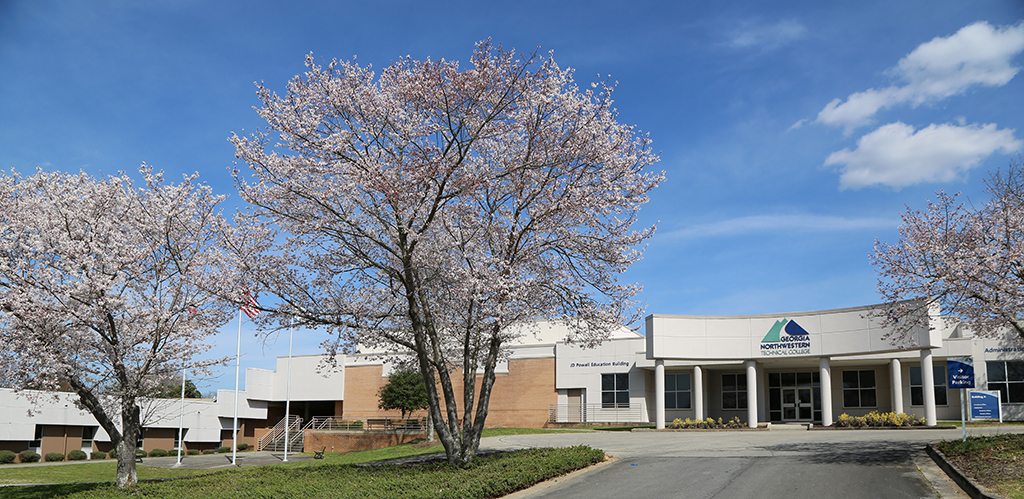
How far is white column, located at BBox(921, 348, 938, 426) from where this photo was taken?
100 ft

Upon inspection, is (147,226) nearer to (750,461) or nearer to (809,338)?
(750,461)

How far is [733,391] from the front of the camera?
41812mm

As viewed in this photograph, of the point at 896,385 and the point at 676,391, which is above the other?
the point at 896,385

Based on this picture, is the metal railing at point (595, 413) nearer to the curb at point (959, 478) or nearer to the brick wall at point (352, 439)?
the brick wall at point (352, 439)

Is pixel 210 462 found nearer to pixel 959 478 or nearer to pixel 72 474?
pixel 72 474

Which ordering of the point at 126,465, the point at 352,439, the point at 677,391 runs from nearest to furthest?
1. the point at 126,465
2. the point at 677,391
3. the point at 352,439

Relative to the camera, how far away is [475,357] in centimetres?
1811

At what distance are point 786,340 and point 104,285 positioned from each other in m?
29.8

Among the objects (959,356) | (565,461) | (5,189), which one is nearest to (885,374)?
(959,356)

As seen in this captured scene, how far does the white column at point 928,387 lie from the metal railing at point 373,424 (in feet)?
89.6

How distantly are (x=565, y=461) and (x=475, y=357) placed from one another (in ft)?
11.5

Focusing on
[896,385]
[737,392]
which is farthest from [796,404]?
[896,385]

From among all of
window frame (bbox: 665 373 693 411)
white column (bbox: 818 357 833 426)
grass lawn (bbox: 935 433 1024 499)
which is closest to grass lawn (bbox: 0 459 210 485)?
grass lawn (bbox: 935 433 1024 499)

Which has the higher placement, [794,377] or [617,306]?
[617,306]
